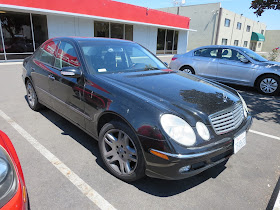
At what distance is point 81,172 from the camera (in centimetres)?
267

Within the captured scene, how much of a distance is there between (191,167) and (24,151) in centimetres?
240

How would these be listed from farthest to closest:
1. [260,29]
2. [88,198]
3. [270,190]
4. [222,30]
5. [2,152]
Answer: [260,29] < [222,30] < [270,190] < [88,198] < [2,152]

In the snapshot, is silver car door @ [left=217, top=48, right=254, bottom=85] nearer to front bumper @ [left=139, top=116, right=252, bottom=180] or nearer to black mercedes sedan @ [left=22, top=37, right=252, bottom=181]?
black mercedes sedan @ [left=22, top=37, right=252, bottom=181]

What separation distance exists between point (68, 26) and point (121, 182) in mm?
14133

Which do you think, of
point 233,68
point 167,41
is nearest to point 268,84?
point 233,68

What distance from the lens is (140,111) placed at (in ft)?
7.20

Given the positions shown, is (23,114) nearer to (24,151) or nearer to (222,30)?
(24,151)

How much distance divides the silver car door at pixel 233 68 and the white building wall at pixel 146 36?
12.3 meters

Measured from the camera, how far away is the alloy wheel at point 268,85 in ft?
22.1

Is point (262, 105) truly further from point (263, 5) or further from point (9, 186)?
point (9, 186)

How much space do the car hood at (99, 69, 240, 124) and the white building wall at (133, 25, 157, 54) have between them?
1632 centimetres

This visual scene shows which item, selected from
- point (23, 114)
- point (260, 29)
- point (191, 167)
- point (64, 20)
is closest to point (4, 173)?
point (191, 167)

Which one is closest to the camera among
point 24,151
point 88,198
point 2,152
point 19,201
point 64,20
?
point 19,201

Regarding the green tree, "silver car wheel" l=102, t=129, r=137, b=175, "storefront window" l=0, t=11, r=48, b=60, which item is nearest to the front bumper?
"silver car wheel" l=102, t=129, r=137, b=175
